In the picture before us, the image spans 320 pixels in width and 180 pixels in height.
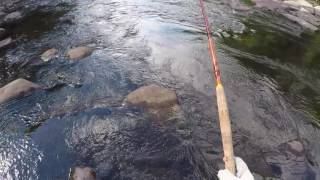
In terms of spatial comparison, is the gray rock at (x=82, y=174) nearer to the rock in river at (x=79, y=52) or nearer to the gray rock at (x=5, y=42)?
the rock in river at (x=79, y=52)

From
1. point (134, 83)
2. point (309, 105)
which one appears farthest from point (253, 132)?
point (134, 83)

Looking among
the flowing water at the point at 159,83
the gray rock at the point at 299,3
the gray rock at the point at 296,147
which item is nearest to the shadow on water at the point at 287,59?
the flowing water at the point at 159,83

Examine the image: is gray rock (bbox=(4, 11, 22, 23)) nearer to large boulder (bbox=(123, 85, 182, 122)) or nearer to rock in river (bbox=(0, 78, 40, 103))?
rock in river (bbox=(0, 78, 40, 103))

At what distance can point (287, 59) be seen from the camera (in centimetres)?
962

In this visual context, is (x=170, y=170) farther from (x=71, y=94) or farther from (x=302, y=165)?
(x=71, y=94)

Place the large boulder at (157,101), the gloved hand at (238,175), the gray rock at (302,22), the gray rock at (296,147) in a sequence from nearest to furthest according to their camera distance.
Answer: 1. the gloved hand at (238,175)
2. the gray rock at (296,147)
3. the large boulder at (157,101)
4. the gray rock at (302,22)

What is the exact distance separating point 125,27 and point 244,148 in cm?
598

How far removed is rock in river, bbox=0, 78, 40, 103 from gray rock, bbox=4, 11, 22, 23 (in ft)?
14.2

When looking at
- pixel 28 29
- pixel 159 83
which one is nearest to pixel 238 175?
pixel 159 83

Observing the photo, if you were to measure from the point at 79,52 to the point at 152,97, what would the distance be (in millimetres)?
2838

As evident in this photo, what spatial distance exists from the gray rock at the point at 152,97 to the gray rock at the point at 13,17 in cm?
613

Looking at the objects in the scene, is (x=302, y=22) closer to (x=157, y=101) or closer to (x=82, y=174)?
(x=157, y=101)

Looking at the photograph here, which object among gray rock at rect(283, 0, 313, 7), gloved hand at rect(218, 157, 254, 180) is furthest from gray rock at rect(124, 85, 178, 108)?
gray rock at rect(283, 0, 313, 7)

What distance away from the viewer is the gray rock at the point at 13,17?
11.2 metres
